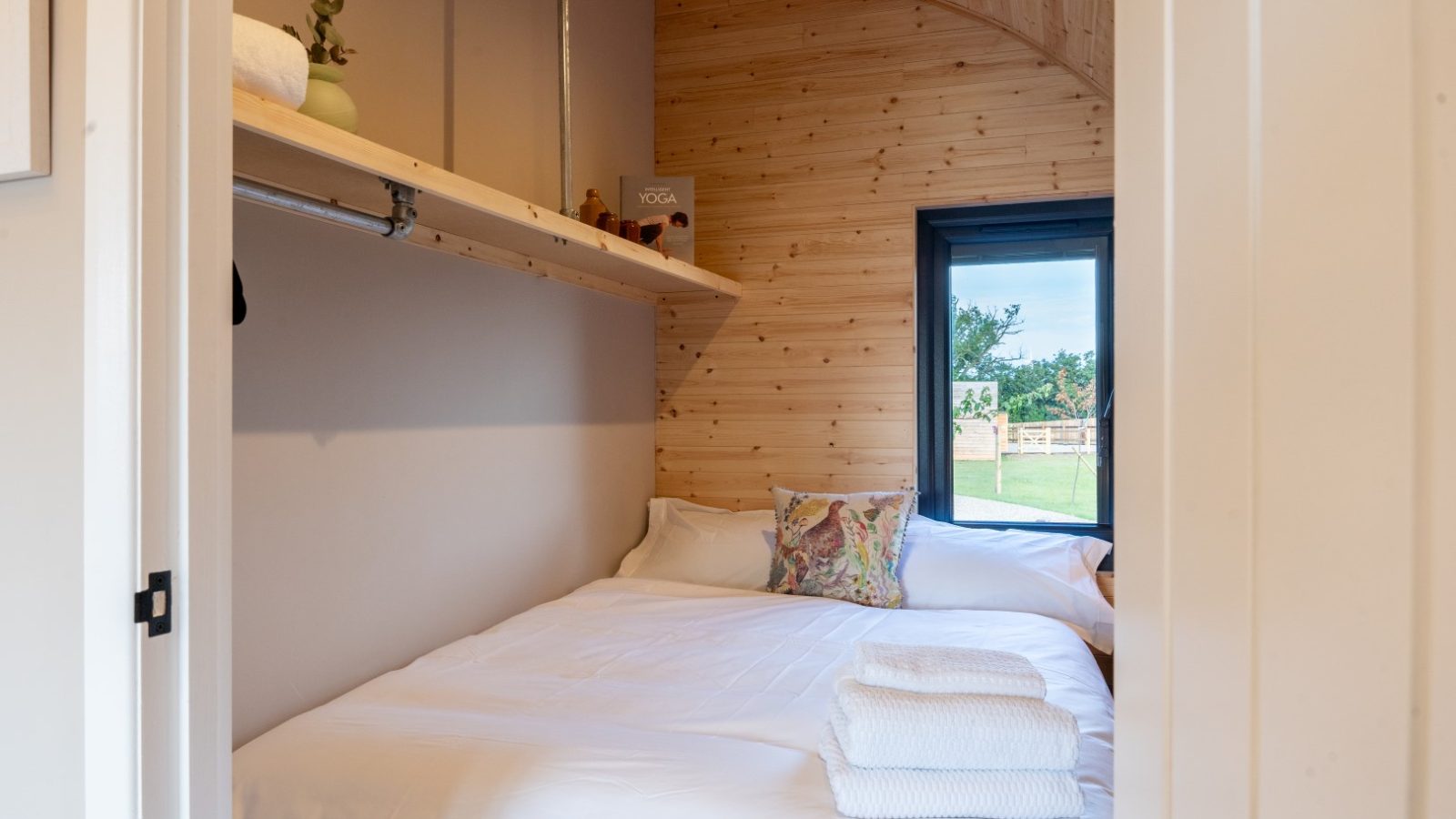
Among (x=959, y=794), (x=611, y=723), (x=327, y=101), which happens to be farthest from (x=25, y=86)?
(x=959, y=794)

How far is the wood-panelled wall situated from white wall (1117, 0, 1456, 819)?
2.60 m

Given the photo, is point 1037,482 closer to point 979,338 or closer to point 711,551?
point 979,338

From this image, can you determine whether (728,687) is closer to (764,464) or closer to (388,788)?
(388,788)

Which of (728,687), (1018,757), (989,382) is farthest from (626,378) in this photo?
(1018,757)

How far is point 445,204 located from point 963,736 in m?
1.39

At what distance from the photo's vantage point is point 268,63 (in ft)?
Answer: 4.12

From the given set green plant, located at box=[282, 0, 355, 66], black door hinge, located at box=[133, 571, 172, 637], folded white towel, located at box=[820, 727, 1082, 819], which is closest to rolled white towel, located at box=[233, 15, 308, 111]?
green plant, located at box=[282, 0, 355, 66]

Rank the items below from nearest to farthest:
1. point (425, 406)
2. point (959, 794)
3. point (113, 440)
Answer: point (113, 440) → point (959, 794) → point (425, 406)

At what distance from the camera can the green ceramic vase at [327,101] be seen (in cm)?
145

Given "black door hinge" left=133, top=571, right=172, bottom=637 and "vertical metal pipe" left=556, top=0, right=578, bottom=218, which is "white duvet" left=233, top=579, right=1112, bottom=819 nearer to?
"black door hinge" left=133, top=571, right=172, bottom=637

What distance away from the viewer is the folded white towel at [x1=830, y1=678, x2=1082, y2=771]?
1.17m

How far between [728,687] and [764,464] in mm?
1596

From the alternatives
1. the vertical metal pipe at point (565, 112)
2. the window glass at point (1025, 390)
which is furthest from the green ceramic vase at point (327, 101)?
the window glass at point (1025, 390)

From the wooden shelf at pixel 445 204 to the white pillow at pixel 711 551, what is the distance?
0.84m
